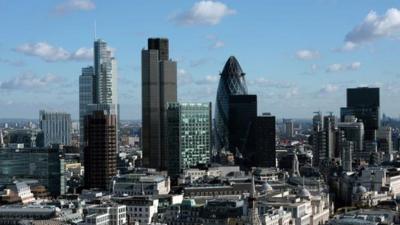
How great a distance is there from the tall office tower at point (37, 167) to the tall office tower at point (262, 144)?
5780cm

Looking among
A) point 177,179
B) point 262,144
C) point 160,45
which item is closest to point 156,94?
point 160,45

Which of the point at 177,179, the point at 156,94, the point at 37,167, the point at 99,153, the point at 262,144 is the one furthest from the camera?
the point at 262,144

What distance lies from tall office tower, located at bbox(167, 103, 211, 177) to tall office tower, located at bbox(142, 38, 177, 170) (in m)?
5.66

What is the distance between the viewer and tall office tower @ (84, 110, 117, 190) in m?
137

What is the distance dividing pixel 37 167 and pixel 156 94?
44085mm

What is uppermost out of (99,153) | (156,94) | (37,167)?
(156,94)

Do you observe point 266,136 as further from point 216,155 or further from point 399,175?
point 399,175

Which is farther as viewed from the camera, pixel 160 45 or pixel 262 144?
pixel 262 144

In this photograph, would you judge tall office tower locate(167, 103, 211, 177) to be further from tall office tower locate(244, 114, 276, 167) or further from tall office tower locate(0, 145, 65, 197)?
tall office tower locate(0, 145, 65, 197)

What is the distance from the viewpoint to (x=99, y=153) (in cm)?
13712

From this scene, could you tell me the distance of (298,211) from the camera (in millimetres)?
99875

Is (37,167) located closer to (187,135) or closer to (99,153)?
(99,153)

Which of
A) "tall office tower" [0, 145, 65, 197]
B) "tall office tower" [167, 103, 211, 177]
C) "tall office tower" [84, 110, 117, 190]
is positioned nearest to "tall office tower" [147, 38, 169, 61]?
"tall office tower" [167, 103, 211, 177]

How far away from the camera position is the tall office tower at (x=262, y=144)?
185m
